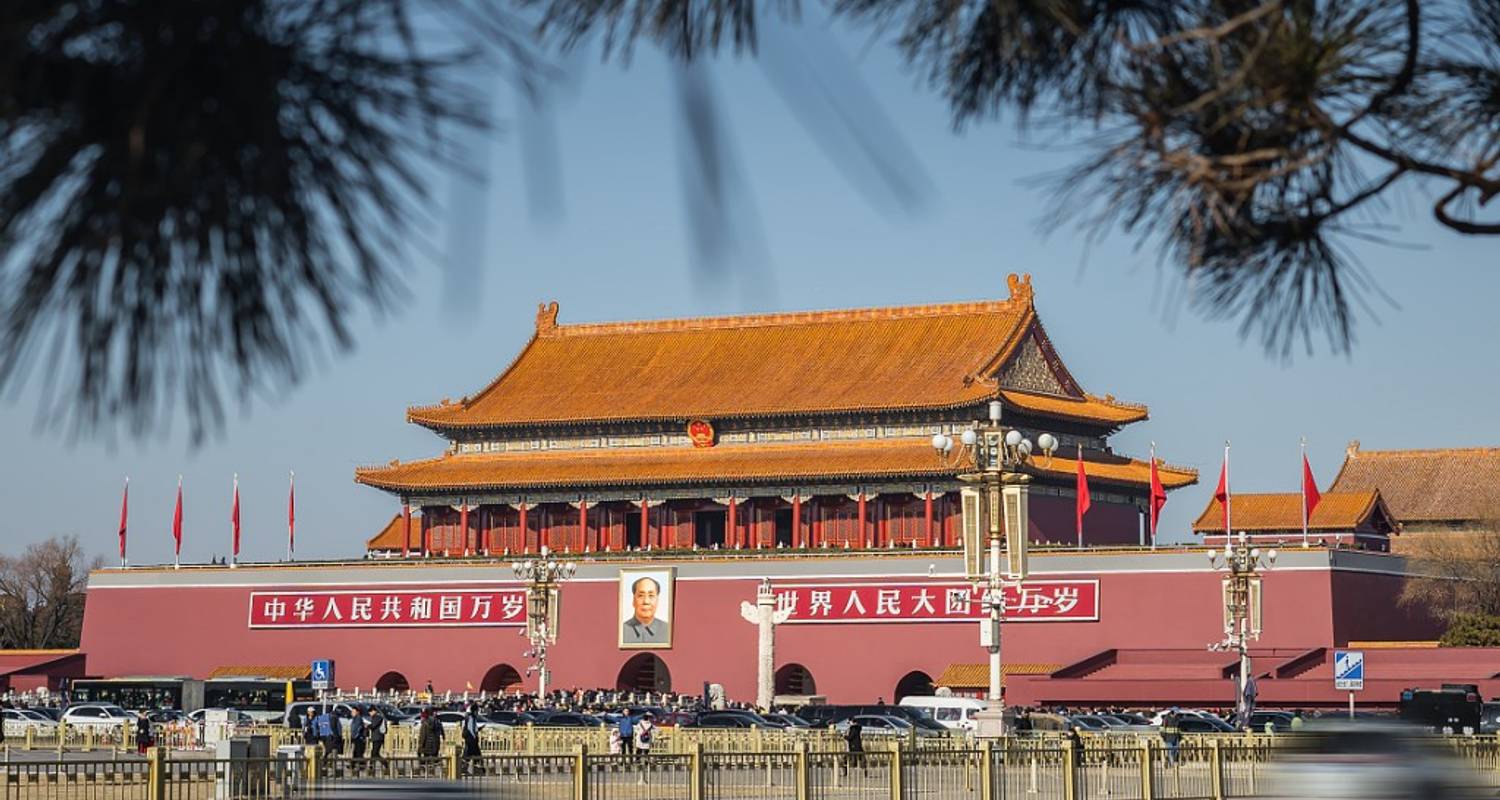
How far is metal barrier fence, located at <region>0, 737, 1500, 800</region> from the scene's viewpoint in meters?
16.2

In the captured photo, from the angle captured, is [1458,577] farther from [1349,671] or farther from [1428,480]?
[1349,671]

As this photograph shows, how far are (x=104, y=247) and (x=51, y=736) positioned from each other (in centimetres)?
3968

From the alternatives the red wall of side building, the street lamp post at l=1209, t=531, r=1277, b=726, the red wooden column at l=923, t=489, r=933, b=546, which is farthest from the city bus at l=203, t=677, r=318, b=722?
the street lamp post at l=1209, t=531, r=1277, b=726

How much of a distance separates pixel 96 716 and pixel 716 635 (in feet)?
51.1

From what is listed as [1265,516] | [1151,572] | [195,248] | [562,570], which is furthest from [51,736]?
[195,248]

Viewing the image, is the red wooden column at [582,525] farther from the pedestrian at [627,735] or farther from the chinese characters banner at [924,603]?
the pedestrian at [627,735]

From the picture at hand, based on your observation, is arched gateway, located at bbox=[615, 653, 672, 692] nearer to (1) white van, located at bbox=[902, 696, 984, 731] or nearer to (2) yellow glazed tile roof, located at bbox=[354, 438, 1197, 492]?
(2) yellow glazed tile roof, located at bbox=[354, 438, 1197, 492]

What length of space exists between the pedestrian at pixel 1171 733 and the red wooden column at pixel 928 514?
1332 cm

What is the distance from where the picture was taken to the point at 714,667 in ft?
174

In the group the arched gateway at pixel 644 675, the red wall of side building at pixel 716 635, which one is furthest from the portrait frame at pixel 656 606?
the arched gateway at pixel 644 675

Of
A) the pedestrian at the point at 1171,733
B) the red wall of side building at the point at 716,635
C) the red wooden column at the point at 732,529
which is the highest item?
the red wooden column at the point at 732,529

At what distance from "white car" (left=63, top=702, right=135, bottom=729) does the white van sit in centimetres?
1519

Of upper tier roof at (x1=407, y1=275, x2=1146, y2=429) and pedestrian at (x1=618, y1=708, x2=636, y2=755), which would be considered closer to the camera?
pedestrian at (x1=618, y1=708, x2=636, y2=755)

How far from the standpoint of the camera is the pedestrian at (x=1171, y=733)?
22750 millimetres
